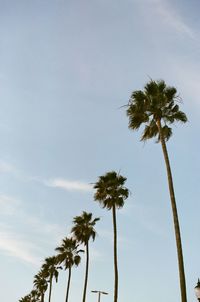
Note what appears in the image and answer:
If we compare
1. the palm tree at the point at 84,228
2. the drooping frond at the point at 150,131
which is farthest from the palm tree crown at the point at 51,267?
the drooping frond at the point at 150,131

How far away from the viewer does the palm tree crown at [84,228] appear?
44188mm

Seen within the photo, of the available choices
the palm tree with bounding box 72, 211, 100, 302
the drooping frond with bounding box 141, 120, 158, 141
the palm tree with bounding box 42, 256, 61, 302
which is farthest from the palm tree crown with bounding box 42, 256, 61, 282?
the drooping frond with bounding box 141, 120, 158, 141

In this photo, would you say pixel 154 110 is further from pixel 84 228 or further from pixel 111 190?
pixel 84 228

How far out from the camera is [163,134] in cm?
2364

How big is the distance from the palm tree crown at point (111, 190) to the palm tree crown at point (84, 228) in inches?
325

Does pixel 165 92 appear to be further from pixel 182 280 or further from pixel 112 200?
pixel 112 200

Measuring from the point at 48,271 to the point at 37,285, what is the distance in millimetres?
18292

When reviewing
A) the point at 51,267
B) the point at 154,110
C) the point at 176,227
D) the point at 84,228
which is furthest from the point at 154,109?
the point at 51,267

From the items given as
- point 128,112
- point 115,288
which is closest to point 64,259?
point 115,288

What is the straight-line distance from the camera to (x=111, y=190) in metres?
37.1

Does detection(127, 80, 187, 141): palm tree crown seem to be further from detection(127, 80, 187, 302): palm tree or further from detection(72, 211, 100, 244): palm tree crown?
detection(72, 211, 100, 244): palm tree crown

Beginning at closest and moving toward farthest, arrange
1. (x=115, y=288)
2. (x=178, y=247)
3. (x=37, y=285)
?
(x=178, y=247) < (x=115, y=288) < (x=37, y=285)

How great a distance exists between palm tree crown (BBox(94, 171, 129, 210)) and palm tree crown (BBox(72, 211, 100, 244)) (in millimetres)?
8243

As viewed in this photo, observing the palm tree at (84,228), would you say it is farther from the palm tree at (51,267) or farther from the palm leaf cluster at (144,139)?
the palm tree at (51,267)
